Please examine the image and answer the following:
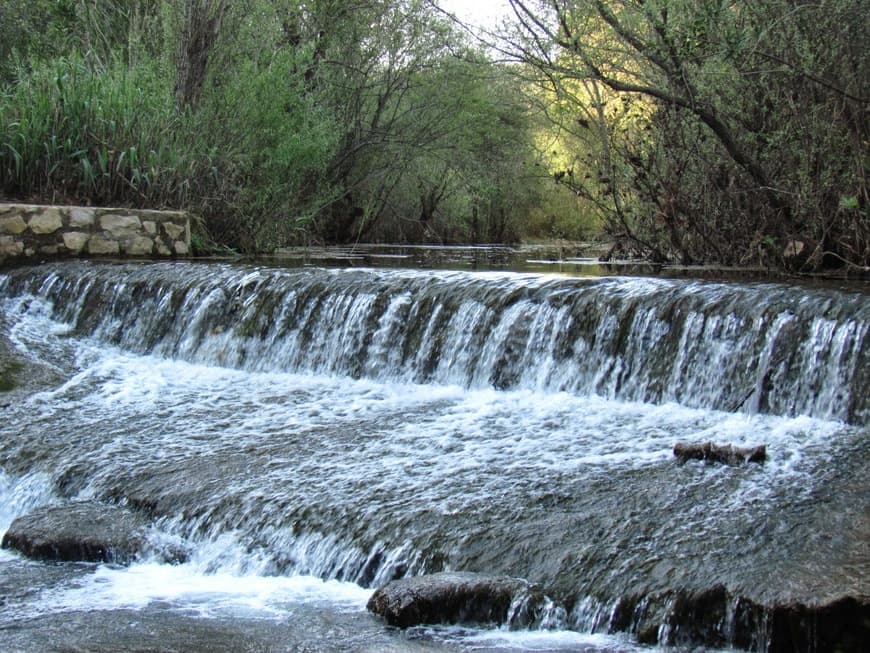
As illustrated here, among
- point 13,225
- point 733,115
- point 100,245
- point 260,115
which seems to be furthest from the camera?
point 260,115

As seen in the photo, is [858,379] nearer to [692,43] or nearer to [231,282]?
[692,43]

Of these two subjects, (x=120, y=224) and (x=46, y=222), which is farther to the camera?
(x=120, y=224)

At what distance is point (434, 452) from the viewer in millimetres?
5207

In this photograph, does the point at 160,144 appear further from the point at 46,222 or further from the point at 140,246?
the point at 46,222

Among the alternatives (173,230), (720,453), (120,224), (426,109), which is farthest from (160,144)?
(720,453)

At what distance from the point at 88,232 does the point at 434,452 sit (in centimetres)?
689

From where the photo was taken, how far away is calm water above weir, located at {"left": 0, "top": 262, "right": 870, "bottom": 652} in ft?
11.5

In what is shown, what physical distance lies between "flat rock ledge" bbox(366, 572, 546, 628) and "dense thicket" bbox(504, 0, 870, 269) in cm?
523

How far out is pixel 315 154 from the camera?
13.2m

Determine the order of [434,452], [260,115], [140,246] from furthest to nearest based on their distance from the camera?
[260,115] → [140,246] → [434,452]

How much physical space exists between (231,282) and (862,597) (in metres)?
6.45

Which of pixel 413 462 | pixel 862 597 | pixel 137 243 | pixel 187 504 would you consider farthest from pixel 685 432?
pixel 137 243

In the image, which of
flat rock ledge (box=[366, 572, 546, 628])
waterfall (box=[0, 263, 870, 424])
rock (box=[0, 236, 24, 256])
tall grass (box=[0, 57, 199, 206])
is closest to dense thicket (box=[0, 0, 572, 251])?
tall grass (box=[0, 57, 199, 206])

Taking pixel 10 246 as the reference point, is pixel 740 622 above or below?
below
